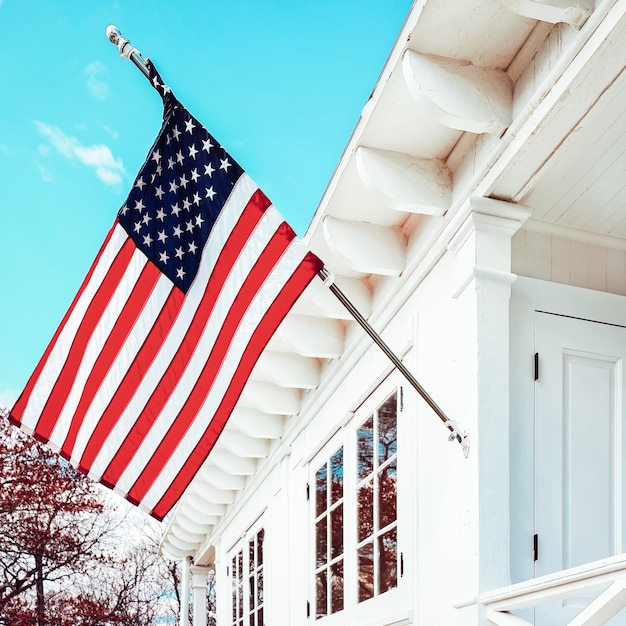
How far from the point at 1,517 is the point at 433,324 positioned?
16.6 meters

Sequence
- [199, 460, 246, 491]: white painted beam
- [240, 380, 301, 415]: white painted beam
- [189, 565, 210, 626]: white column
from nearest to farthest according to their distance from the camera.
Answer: [240, 380, 301, 415]: white painted beam
[199, 460, 246, 491]: white painted beam
[189, 565, 210, 626]: white column

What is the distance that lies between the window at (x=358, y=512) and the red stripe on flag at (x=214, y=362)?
3.21ft

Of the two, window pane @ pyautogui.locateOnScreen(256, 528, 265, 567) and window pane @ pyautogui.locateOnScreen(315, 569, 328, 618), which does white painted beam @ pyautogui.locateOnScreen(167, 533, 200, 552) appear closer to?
window pane @ pyautogui.locateOnScreen(256, 528, 265, 567)

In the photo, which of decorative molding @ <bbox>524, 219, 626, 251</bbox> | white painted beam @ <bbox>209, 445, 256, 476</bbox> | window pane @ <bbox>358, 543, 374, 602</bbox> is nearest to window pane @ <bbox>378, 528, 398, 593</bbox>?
window pane @ <bbox>358, 543, 374, 602</bbox>

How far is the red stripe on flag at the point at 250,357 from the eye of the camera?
11.0 ft

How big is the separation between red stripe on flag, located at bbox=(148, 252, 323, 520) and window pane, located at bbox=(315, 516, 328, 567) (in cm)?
160

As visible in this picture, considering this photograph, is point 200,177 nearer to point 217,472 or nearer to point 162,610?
point 217,472

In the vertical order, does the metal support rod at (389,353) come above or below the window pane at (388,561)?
above

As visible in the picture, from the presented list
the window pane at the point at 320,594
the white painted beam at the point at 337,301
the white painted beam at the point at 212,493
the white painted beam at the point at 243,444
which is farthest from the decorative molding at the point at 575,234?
the white painted beam at the point at 212,493

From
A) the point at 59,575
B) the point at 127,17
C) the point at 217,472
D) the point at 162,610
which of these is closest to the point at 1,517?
the point at 59,575

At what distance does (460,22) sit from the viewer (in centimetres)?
298

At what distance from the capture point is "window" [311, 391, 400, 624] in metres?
4.31

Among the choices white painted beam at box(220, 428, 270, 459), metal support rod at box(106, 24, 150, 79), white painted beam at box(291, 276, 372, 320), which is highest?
metal support rod at box(106, 24, 150, 79)

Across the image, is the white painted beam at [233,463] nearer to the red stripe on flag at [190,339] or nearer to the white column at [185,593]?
the red stripe on flag at [190,339]
